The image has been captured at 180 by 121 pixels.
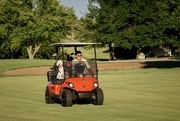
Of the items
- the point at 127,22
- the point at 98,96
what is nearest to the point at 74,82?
the point at 98,96

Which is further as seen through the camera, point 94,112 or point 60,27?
point 60,27

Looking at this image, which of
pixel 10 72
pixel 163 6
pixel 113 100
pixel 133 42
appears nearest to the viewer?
pixel 113 100

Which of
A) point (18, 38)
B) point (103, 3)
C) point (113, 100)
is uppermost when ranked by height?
point (103, 3)

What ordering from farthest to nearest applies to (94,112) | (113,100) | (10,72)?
(10,72), (113,100), (94,112)

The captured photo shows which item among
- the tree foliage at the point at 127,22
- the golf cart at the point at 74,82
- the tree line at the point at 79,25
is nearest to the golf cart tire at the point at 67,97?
the golf cart at the point at 74,82

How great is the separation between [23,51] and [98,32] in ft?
72.6

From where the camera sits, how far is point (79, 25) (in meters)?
76.8

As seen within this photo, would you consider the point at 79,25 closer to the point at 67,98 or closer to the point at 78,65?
the point at 78,65

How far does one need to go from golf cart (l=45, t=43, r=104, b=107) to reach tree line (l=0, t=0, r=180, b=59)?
46.2 metres

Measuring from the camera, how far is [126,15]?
66.3m

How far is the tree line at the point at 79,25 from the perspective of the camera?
65500mm

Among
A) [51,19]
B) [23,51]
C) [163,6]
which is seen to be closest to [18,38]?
[51,19]

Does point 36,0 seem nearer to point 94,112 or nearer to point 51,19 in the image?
point 51,19

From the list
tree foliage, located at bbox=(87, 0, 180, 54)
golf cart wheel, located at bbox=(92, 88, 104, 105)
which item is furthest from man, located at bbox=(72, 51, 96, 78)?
tree foliage, located at bbox=(87, 0, 180, 54)
